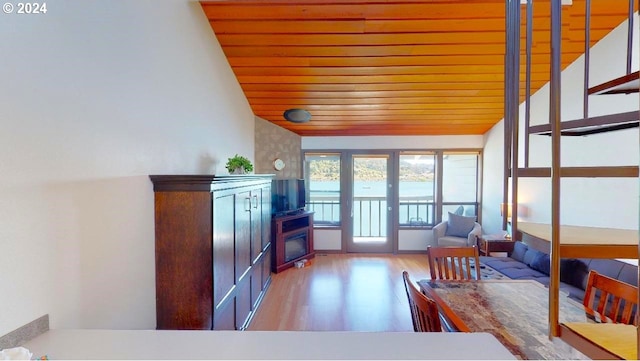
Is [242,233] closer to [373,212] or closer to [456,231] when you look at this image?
[373,212]

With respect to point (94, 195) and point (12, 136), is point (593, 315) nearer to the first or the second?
point (94, 195)

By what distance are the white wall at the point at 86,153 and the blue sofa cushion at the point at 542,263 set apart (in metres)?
3.93

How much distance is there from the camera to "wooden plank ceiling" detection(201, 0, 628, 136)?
2.71 m

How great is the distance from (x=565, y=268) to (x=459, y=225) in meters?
1.89

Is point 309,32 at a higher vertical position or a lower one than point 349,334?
higher

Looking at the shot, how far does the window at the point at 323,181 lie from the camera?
541 cm

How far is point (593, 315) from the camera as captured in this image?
163cm

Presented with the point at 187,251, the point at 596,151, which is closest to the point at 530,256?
the point at 596,151

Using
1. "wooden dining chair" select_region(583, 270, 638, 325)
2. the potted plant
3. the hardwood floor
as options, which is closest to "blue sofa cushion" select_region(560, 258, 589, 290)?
"wooden dining chair" select_region(583, 270, 638, 325)

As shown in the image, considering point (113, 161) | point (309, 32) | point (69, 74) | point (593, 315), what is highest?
point (309, 32)

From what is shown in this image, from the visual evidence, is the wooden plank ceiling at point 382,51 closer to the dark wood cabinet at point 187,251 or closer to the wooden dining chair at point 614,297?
the dark wood cabinet at point 187,251

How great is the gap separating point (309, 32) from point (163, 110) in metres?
1.67

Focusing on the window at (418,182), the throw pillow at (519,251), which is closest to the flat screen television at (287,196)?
the window at (418,182)

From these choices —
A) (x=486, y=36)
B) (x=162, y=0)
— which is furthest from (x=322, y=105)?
(x=162, y=0)
